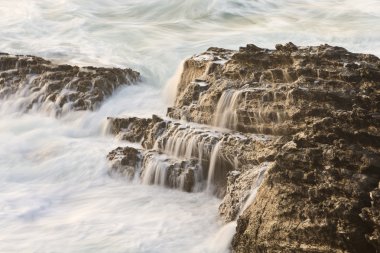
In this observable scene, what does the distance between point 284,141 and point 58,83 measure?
19.9 ft

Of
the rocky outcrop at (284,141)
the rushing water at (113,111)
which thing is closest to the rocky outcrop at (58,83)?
the rushing water at (113,111)

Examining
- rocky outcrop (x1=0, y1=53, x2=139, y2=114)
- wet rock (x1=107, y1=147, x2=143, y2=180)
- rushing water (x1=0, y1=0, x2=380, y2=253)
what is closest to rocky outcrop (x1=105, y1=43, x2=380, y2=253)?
wet rock (x1=107, y1=147, x2=143, y2=180)

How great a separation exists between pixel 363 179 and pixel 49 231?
12.5 feet

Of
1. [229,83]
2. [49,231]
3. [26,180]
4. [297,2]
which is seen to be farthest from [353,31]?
[49,231]

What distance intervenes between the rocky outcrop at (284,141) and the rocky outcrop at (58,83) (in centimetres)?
161

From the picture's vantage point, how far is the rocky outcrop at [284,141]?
5.46 metres

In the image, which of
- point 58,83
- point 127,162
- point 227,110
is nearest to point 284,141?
point 227,110

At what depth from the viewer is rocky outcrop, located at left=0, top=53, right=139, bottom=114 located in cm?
1116

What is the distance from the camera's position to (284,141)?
7.00 metres

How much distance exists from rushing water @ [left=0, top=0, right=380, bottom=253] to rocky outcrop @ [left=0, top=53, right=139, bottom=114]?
274 millimetres

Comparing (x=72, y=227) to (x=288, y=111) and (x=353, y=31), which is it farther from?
(x=353, y=31)

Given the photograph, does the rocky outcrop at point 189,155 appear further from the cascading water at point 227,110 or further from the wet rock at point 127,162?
the cascading water at point 227,110

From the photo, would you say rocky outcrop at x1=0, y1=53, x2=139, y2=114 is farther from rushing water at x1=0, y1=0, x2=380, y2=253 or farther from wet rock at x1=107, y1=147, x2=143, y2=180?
wet rock at x1=107, y1=147, x2=143, y2=180

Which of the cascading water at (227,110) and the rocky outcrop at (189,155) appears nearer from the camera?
the rocky outcrop at (189,155)
